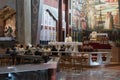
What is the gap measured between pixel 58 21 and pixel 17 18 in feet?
30.8

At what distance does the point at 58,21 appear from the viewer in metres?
28.2

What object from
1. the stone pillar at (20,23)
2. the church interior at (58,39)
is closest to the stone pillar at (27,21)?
the church interior at (58,39)

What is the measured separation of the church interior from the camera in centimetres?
713

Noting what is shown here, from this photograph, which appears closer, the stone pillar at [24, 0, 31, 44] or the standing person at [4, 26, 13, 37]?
the stone pillar at [24, 0, 31, 44]

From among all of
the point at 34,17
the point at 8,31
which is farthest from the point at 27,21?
the point at 8,31

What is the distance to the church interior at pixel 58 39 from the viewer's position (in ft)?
23.4

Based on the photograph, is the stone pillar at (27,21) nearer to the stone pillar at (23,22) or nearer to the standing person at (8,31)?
the stone pillar at (23,22)

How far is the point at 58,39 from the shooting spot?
28406mm

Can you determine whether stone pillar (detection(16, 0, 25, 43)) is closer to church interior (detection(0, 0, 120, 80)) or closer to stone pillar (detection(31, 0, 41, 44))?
church interior (detection(0, 0, 120, 80))

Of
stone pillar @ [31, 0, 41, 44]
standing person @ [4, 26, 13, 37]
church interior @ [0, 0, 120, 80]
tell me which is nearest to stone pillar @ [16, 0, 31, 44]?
church interior @ [0, 0, 120, 80]

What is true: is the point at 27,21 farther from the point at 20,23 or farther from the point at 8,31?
the point at 8,31

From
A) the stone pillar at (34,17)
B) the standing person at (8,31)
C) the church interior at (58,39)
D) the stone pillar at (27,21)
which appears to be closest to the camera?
the church interior at (58,39)

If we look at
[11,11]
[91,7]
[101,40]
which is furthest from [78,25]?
[11,11]

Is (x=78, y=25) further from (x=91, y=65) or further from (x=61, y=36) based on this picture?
(x=91, y=65)
